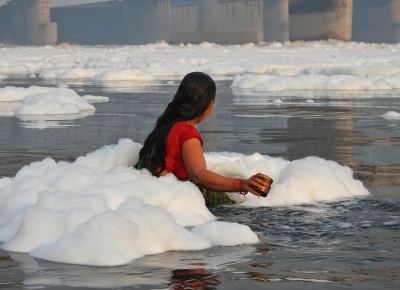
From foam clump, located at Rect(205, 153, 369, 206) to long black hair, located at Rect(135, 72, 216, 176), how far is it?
1.99 feet

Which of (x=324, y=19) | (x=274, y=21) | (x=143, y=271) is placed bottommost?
(x=143, y=271)

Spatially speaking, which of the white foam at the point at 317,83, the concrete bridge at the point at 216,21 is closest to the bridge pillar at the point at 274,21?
the concrete bridge at the point at 216,21

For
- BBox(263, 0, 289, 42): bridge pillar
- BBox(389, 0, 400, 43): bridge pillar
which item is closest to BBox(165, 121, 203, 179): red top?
BBox(389, 0, 400, 43): bridge pillar

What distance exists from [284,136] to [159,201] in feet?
13.7

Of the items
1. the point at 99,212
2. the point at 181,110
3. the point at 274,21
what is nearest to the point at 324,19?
the point at 274,21

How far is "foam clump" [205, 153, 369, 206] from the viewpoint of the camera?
17.8ft

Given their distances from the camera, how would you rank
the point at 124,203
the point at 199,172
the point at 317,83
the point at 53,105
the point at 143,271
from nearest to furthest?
the point at 143,271 < the point at 124,203 < the point at 199,172 < the point at 53,105 < the point at 317,83

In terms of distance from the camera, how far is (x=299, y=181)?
5547 mm

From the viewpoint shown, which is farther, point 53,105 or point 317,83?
point 317,83

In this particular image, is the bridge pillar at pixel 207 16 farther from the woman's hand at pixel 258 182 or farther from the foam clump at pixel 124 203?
the woman's hand at pixel 258 182

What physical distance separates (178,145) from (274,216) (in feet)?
2.25

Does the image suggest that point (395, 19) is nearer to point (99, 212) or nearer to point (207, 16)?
point (207, 16)

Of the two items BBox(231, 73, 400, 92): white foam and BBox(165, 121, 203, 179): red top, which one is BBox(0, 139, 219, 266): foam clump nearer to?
BBox(165, 121, 203, 179): red top

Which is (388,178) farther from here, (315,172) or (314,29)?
(314,29)
